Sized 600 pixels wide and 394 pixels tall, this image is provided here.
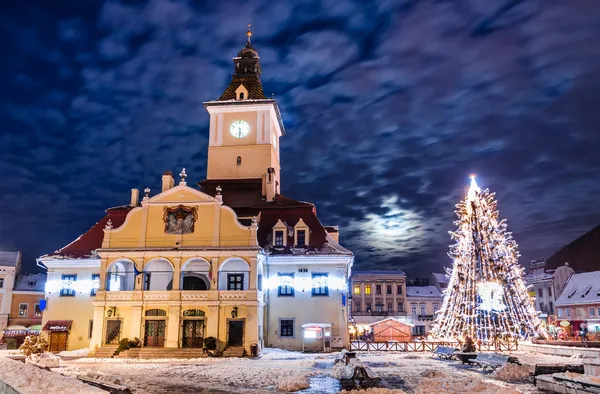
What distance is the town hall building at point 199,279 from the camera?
1451 inches

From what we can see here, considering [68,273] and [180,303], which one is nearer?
[180,303]

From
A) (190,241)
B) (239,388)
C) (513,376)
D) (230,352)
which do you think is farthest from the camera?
(190,241)

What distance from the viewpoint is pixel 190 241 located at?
127ft

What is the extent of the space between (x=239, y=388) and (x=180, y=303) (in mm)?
18055

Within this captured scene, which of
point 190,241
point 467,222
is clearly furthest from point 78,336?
point 467,222

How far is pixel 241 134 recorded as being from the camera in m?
53.0

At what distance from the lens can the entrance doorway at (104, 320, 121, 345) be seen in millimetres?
36906

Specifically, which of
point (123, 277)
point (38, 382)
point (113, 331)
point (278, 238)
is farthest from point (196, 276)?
point (38, 382)

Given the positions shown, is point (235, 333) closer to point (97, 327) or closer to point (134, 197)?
point (97, 327)

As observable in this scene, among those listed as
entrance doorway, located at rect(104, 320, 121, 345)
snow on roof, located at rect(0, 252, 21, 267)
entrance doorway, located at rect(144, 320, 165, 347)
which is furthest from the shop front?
snow on roof, located at rect(0, 252, 21, 267)

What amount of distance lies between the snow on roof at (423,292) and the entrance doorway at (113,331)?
197ft

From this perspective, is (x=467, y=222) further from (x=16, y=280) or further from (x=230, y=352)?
(x=16, y=280)

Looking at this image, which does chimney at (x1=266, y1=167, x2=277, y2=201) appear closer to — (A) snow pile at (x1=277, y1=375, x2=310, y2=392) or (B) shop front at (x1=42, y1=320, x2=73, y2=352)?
(B) shop front at (x1=42, y1=320, x2=73, y2=352)

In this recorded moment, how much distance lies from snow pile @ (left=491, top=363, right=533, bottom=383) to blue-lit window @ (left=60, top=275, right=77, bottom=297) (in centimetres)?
3284
